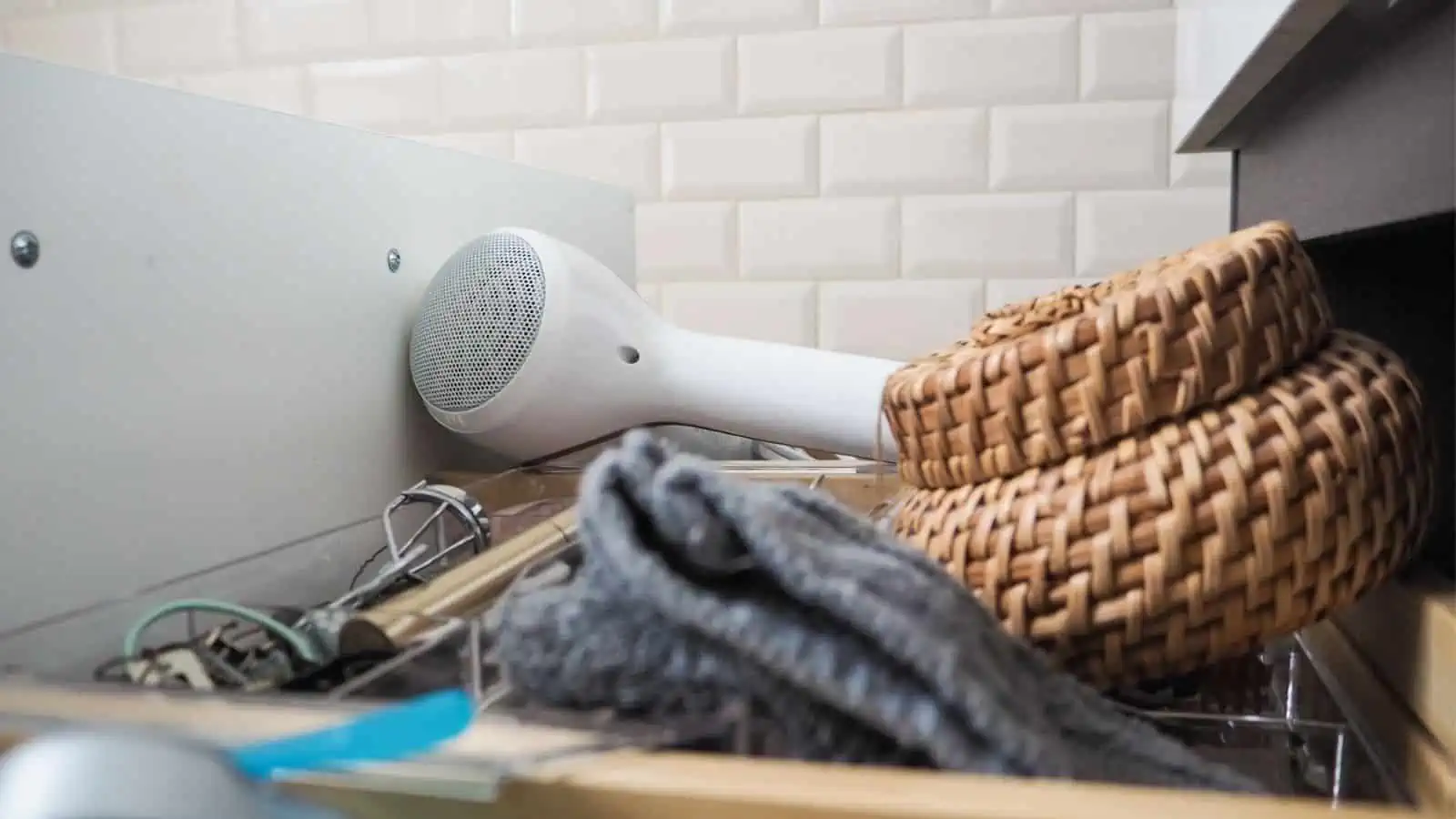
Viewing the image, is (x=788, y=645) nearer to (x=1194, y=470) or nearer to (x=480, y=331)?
(x=1194, y=470)

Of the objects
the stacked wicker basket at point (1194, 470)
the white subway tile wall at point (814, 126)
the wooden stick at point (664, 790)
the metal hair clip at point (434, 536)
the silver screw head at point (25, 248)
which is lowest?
the metal hair clip at point (434, 536)

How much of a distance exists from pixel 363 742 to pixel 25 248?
266 mm

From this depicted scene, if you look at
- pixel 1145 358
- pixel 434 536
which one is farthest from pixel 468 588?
pixel 1145 358

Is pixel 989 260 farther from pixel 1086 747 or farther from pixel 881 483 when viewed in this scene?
pixel 1086 747

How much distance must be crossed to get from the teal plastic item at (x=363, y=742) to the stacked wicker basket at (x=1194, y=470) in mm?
168

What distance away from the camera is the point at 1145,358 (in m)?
0.30

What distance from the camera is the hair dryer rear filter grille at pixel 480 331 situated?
1.95 feet

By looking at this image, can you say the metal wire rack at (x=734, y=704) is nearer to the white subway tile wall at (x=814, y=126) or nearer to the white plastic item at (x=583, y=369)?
the white plastic item at (x=583, y=369)

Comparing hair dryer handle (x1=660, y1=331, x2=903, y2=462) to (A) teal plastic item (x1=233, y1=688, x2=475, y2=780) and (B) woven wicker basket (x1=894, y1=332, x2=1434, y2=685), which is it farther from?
(A) teal plastic item (x1=233, y1=688, x2=475, y2=780)

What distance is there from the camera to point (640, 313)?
66 centimetres

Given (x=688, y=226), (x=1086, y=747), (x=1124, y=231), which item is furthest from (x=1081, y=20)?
(x=1086, y=747)

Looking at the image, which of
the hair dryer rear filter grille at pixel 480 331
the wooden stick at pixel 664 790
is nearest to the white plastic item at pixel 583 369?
the hair dryer rear filter grille at pixel 480 331

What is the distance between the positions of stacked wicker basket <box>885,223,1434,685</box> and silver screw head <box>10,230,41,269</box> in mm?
321

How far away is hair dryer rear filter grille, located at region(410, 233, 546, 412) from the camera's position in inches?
23.5
